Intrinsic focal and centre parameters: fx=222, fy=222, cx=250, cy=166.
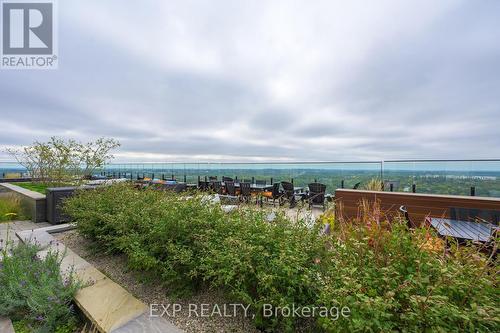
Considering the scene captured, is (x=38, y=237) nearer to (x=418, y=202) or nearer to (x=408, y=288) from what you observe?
(x=408, y=288)

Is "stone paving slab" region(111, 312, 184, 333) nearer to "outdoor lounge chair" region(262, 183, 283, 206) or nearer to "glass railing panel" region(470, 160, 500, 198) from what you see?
"glass railing panel" region(470, 160, 500, 198)

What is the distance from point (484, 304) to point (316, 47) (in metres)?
7.01

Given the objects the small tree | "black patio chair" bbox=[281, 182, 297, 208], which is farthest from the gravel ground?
the small tree

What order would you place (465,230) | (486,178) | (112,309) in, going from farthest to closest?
(486,178), (465,230), (112,309)

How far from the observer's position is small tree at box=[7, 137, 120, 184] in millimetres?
8023

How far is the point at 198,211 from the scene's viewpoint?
2512mm

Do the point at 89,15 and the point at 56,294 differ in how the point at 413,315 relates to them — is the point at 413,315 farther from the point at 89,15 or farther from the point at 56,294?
the point at 89,15

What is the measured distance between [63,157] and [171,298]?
27.9ft

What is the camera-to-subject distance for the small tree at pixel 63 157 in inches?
316

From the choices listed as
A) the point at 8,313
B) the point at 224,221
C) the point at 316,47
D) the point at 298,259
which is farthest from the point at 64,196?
the point at 316,47

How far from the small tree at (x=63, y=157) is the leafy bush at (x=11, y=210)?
1.68m

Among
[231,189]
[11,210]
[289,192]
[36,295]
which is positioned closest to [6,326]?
[36,295]

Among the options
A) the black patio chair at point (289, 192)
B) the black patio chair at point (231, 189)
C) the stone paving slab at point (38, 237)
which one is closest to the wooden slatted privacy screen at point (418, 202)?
the black patio chair at point (289, 192)

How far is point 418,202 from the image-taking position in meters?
4.82
